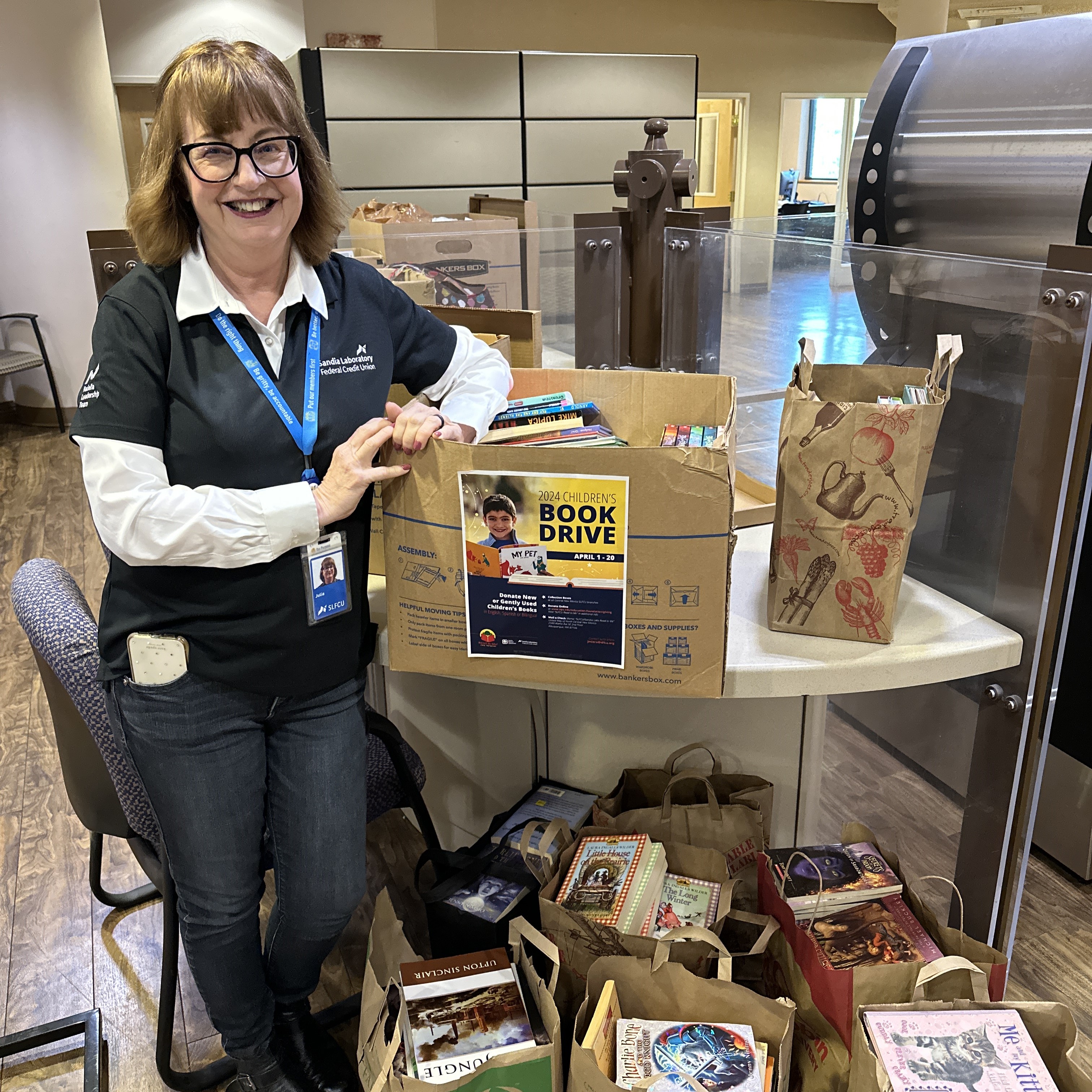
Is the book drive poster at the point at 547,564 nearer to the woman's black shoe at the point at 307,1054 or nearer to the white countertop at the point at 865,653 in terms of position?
the white countertop at the point at 865,653

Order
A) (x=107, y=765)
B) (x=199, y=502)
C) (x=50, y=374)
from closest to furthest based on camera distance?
(x=199, y=502), (x=107, y=765), (x=50, y=374)

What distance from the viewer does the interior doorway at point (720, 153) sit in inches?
373

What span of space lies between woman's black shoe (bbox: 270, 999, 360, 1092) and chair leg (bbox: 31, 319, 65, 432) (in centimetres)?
548

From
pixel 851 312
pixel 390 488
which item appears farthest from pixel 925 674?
pixel 390 488

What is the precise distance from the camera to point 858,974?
129 cm

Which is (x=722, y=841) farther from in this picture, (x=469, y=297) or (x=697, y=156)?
(x=697, y=156)

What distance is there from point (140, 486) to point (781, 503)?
0.81 meters

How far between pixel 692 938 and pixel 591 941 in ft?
0.53

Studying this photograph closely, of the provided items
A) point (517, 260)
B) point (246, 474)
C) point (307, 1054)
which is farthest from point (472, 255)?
point (307, 1054)

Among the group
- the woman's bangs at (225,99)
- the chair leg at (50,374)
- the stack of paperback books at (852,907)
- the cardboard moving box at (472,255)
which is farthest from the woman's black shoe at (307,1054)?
the chair leg at (50,374)

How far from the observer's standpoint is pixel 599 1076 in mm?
1197

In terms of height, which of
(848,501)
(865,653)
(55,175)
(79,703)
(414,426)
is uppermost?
(55,175)

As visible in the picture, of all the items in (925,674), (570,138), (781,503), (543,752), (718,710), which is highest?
(570,138)

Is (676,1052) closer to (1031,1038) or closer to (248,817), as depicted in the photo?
(1031,1038)
